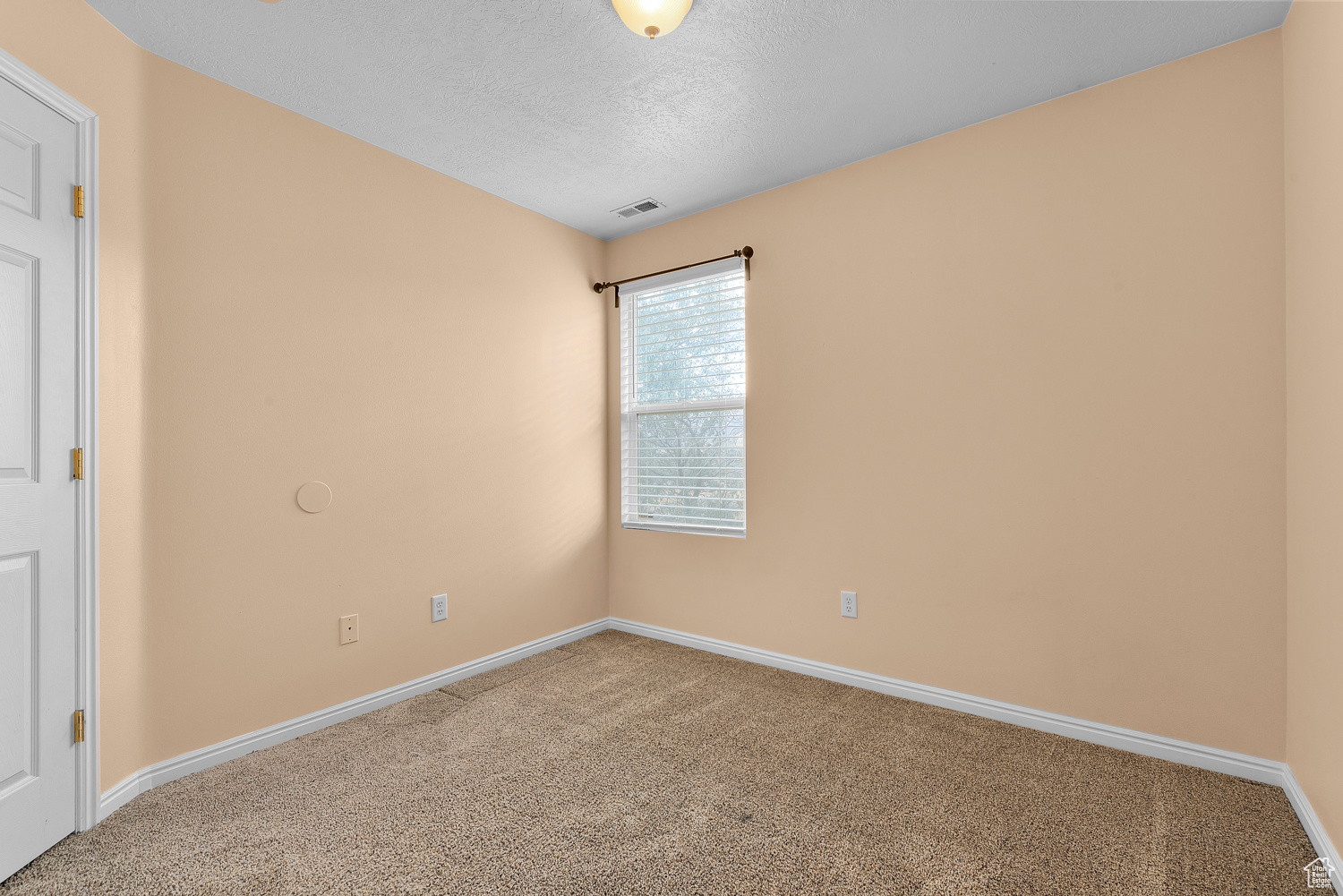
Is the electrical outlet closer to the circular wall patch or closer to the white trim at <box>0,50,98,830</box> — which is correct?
the circular wall patch

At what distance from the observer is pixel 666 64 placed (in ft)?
7.04

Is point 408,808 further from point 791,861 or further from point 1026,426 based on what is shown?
point 1026,426

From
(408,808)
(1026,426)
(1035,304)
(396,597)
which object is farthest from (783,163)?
(408,808)

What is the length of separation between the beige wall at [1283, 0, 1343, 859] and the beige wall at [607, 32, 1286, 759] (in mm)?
84

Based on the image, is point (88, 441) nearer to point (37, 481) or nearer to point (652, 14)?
point (37, 481)

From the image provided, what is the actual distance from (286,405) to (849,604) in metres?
2.49

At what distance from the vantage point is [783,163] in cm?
289

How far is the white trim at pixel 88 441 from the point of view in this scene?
5.86 ft

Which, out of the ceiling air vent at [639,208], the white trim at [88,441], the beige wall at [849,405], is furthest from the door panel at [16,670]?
the ceiling air vent at [639,208]

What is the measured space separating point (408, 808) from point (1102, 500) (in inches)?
99.6

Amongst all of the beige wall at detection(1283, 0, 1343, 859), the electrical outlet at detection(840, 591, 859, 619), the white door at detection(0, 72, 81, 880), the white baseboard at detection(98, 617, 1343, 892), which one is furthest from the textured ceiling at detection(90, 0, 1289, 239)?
the white baseboard at detection(98, 617, 1343, 892)

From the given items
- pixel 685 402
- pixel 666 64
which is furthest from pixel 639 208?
pixel 666 64

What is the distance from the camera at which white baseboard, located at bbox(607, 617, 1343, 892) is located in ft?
5.97

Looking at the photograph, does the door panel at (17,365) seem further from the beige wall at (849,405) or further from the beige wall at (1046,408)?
the beige wall at (1046,408)
